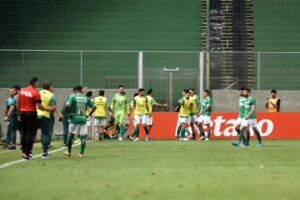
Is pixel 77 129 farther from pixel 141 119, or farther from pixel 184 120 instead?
pixel 184 120

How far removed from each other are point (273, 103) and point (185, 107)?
4.12 meters

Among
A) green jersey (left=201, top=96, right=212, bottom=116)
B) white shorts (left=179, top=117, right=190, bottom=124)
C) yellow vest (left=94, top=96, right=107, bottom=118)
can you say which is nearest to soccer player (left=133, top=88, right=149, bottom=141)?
yellow vest (left=94, top=96, right=107, bottom=118)

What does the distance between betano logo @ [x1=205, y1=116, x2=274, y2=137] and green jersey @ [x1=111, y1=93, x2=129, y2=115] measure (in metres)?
4.34

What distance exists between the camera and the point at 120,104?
111ft

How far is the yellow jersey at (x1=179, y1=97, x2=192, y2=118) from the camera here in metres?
34.9

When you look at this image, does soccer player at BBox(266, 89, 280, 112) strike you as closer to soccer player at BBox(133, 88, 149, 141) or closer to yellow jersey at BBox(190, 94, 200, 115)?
yellow jersey at BBox(190, 94, 200, 115)

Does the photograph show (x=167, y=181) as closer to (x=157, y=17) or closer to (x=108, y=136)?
(x=108, y=136)

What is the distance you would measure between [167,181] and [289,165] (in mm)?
5030

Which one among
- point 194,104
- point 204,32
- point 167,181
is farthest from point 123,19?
point 167,181

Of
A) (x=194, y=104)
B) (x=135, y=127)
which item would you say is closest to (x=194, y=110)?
(x=194, y=104)

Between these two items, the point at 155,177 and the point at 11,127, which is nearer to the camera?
the point at 155,177

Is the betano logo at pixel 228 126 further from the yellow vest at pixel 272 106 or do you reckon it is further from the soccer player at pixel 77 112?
the soccer player at pixel 77 112

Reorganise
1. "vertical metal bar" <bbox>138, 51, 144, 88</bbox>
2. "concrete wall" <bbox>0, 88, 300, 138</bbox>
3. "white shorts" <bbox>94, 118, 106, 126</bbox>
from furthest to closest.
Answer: "vertical metal bar" <bbox>138, 51, 144, 88</bbox>, "concrete wall" <bbox>0, 88, 300, 138</bbox>, "white shorts" <bbox>94, 118, 106, 126</bbox>

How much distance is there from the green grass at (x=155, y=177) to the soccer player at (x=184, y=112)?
483 inches
